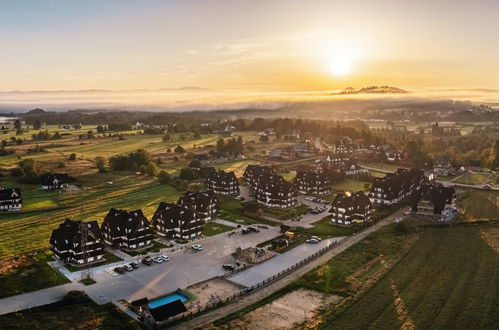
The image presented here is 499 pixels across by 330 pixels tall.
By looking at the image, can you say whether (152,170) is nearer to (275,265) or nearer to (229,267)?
(229,267)

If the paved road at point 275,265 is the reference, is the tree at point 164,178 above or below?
above

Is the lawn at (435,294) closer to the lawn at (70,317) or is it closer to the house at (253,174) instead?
the lawn at (70,317)

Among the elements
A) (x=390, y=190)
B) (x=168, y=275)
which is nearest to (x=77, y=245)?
(x=168, y=275)

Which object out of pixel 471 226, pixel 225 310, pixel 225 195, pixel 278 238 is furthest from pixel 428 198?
pixel 225 310

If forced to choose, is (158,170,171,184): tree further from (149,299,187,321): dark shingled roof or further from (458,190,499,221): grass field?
(458,190,499,221): grass field

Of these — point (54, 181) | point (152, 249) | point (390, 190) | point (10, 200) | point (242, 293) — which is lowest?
point (242, 293)

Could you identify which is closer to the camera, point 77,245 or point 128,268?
point 128,268

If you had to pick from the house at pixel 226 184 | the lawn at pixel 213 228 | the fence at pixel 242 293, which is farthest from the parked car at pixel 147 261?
the house at pixel 226 184
